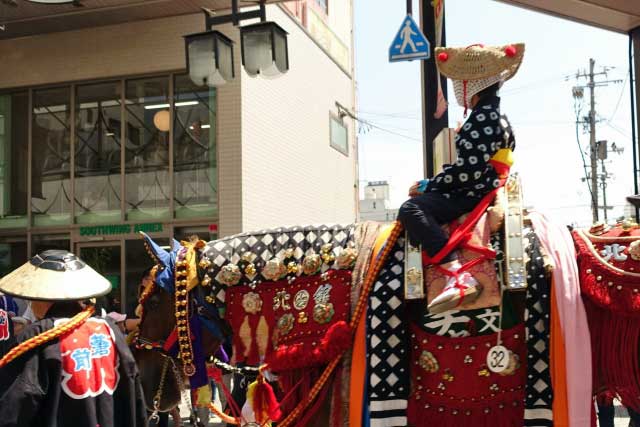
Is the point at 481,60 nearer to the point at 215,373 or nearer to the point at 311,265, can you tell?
the point at 311,265

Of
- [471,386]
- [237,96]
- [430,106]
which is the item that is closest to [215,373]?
[471,386]

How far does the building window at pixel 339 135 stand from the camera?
55.4ft

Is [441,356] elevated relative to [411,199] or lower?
A: lower

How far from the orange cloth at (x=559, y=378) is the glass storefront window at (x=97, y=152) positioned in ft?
36.3

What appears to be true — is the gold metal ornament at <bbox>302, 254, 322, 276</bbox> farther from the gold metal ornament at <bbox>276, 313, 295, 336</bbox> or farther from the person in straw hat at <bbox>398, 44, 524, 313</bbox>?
the person in straw hat at <bbox>398, 44, 524, 313</bbox>

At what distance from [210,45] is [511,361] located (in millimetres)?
5144

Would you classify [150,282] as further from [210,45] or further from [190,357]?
[210,45]

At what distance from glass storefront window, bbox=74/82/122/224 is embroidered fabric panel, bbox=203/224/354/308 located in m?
9.71

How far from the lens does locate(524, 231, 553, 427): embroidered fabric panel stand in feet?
11.0

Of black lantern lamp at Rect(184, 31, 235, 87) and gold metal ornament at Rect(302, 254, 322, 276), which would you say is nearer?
gold metal ornament at Rect(302, 254, 322, 276)

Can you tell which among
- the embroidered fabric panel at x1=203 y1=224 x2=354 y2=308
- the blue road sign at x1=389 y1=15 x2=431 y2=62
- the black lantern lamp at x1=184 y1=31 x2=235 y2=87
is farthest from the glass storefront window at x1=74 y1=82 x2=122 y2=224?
the embroidered fabric panel at x1=203 y1=224 x2=354 y2=308

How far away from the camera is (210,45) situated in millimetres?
7410

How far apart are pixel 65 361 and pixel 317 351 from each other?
1.25 m

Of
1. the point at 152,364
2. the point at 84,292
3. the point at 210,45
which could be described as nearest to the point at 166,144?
the point at 210,45
